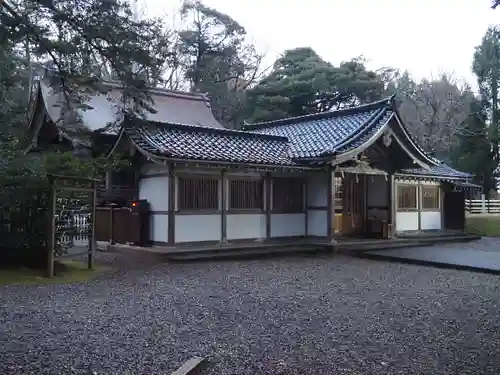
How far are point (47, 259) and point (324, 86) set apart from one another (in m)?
21.1

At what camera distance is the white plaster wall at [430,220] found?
17609 millimetres

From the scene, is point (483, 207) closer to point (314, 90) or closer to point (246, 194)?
point (314, 90)

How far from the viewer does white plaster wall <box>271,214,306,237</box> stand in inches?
531

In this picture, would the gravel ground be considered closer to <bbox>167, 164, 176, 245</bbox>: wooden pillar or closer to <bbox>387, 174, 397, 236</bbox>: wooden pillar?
<bbox>167, 164, 176, 245</bbox>: wooden pillar

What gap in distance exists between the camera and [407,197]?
17.0 m

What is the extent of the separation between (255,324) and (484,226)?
1850 centimetres

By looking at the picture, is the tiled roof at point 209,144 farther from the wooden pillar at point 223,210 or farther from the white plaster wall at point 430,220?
the white plaster wall at point 430,220

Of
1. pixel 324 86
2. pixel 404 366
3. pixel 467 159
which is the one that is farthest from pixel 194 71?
pixel 404 366

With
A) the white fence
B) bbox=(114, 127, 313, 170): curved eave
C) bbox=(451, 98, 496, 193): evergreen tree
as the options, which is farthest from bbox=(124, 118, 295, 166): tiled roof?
the white fence

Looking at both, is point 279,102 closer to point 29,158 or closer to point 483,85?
point 483,85

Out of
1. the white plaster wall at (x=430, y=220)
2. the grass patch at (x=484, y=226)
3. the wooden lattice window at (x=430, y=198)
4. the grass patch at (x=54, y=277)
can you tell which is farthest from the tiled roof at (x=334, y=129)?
the grass patch at (x=484, y=226)

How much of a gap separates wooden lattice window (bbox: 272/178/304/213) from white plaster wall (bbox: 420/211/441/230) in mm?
5796

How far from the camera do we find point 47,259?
9008 millimetres

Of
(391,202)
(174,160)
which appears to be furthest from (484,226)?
(174,160)
